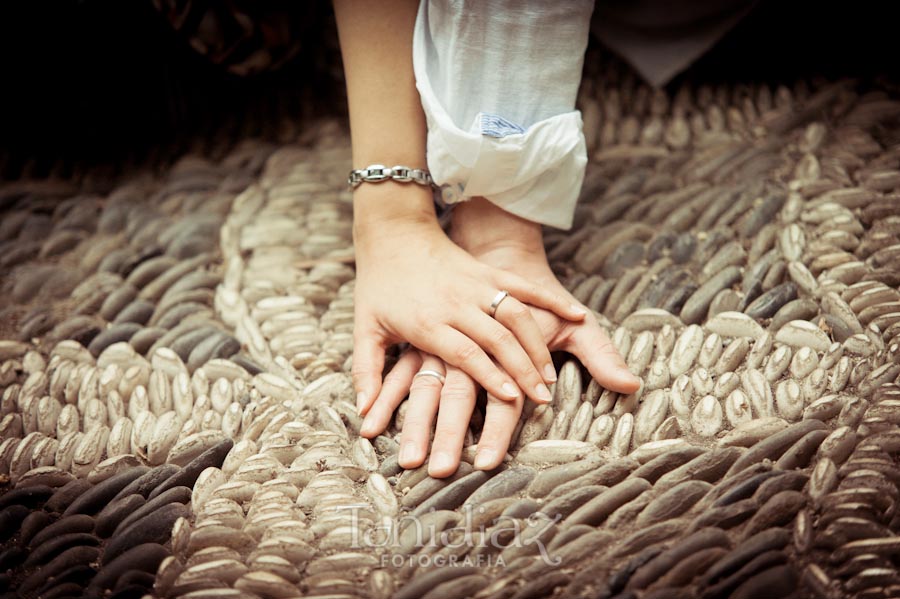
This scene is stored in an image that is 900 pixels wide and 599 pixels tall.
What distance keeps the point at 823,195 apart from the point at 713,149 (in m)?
0.17

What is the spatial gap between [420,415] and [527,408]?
0.11 meters

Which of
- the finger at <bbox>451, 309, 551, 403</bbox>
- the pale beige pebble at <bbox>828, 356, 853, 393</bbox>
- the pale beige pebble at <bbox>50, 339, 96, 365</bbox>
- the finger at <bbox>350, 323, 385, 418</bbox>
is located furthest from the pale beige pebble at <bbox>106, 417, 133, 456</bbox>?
the pale beige pebble at <bbox>828, 356, 853, 393</bbox>

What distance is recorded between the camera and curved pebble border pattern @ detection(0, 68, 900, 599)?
0.58 metres

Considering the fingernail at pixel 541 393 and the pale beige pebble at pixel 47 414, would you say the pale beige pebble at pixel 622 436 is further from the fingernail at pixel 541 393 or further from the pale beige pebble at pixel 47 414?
the pale beige pebble at pixel 47 414

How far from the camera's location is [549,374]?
2.30ft

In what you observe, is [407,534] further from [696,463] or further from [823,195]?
[823,195]

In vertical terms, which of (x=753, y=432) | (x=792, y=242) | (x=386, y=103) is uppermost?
(x=386, y=103)

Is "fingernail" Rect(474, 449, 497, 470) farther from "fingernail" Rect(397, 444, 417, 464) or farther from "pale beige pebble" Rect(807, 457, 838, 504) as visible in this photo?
"pale beige pebble" Rect(807, 457, 838, 504)

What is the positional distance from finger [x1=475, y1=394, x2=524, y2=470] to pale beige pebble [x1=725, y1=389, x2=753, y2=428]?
0.20 metres

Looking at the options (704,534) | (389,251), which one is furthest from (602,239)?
(704,534)

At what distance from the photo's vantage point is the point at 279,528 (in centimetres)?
61

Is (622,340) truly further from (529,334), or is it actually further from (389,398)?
(389,398)

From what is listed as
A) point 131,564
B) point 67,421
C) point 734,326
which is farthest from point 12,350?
point 734,326

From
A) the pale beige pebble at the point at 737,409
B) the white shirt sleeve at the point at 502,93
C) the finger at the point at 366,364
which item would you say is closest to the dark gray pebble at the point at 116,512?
the finger at the point at 366,364
